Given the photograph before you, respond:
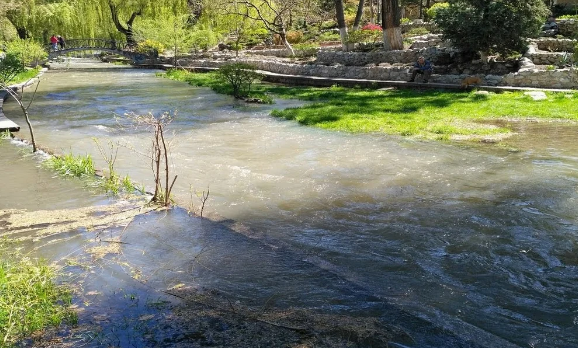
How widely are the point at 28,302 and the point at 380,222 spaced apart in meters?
3.93

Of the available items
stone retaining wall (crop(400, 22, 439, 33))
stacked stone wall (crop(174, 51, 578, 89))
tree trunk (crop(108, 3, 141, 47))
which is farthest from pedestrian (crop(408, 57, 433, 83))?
tree trunk (crop(108, 3, 141, 47))

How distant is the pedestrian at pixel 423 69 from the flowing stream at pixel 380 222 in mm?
7035

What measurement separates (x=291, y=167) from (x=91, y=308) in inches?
214

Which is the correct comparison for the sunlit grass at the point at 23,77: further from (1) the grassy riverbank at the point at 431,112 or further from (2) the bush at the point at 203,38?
(1) the grassy riverbank at the point at 431,112

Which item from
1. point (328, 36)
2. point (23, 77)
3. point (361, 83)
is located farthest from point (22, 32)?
point (361, 83)

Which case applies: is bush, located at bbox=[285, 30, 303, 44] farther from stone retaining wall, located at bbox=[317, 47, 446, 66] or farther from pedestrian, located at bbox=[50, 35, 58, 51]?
pedestrian, located at bbox=[50, 35, 58, 51]

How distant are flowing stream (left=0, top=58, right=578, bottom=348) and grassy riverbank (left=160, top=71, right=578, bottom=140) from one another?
720 millimetres

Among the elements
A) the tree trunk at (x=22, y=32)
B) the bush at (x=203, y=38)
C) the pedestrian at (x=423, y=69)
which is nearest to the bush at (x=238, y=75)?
the pedestrian at (x=423, y=69)

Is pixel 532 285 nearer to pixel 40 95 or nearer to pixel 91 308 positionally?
pixel 91 308

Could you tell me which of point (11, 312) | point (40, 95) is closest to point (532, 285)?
point (11, 312)

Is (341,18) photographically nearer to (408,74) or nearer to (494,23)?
(408,74)

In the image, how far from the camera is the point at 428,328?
13.4ft

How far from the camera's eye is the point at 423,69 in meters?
19.0

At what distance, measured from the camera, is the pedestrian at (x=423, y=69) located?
19.0 metres
